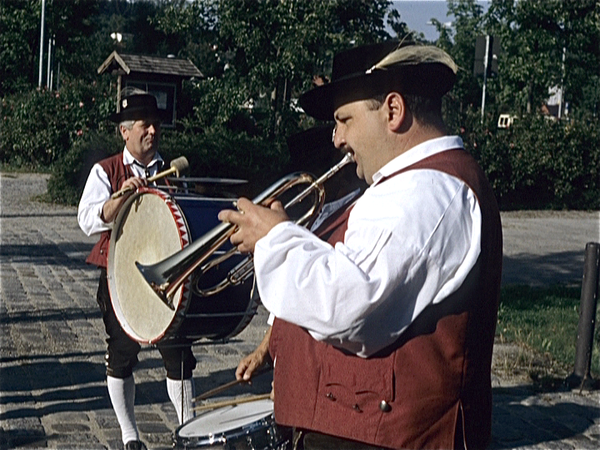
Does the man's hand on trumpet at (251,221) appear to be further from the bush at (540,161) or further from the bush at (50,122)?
the bush at (50,122)

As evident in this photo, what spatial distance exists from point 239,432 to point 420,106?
1.18 metres

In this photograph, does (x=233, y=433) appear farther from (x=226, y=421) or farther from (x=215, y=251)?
(x=215, y=251)

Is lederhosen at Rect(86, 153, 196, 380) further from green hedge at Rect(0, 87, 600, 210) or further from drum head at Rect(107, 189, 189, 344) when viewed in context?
green hedge at Rect(0, 87, 600, 210)

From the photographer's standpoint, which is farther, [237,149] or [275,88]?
[275,88]

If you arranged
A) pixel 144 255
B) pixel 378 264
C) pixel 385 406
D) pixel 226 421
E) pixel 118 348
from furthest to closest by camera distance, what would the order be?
pixel 118 348
pixel 144 255
pixel 226 421
pixel 385 406
pixel 378 264

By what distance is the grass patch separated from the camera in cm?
734

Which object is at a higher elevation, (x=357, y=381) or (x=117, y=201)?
(x=117, y=201)

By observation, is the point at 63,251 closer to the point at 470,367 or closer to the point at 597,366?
the point at 597,366

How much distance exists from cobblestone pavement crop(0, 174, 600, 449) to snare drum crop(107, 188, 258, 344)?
169cm

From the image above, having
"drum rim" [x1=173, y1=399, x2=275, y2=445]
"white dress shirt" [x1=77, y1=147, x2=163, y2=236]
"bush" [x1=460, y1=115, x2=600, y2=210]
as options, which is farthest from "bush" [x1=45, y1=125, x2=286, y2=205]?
"drum rim" [x1=173, y1=399, x2=275, y2=445]

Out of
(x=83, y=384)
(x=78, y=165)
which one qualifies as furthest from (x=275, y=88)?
(x=83, y=384)

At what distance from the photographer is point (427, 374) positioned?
7.48 feet

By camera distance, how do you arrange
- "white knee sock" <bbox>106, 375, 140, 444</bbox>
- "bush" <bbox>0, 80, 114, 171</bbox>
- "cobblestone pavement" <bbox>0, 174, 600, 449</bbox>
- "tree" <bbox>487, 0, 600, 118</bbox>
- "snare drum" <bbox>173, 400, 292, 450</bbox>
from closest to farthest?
1. "snare drum" <bbox>173, 400, 292, 450</bbox>
2. "white knee sock" <bbox>106, 375, 140, 444</bbox>
3. "cobblestone pavement" <bbox>0, 174, 600, 449</bbox>
4. "tree" <bbox>487, 0, 600, 118</bbox>
5. "bush" <bbox>0, 80, 114, 171</bbox>

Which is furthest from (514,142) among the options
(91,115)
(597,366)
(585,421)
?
(585,421)
